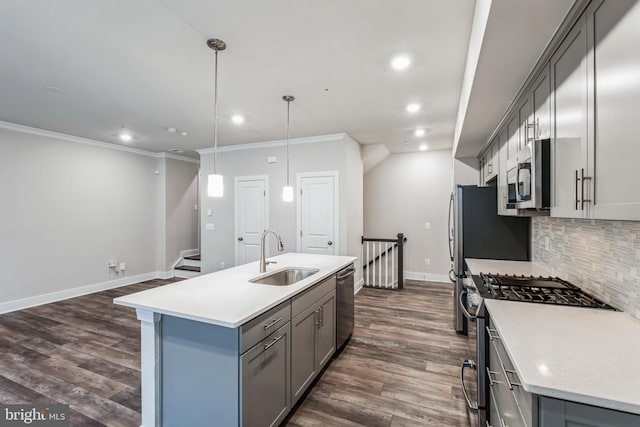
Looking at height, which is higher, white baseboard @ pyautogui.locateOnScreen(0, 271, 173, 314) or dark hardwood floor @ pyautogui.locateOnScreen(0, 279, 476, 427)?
white baseboard @ pyautogui.locateOnScreen(0, 271, 173, 314)

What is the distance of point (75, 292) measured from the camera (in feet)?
16.0

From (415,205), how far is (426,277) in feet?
4.85

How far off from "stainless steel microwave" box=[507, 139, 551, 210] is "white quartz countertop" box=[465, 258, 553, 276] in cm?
96

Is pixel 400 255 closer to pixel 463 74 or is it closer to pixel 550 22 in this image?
pixel 463 74

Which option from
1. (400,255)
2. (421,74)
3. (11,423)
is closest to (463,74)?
(421,74)

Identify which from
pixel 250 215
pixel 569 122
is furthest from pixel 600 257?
pixel 250 215

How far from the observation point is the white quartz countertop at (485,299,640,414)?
2.85ft

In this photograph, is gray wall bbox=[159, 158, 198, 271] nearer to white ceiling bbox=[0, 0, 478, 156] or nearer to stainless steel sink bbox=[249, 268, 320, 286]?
white ceiling bbox=[0, 0, 478, 156]

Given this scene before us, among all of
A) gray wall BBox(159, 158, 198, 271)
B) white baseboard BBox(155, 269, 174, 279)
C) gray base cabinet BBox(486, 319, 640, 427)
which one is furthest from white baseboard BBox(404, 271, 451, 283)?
white baseboard BBox(155, 269, 174, 279)

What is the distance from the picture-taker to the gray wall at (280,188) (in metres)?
4.70

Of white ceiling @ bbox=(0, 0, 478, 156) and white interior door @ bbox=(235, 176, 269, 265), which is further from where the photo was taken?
white interior door @ bbox=(235, 176, 269, 265)

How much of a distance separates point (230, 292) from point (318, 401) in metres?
1.12

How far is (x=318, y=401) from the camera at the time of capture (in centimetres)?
224

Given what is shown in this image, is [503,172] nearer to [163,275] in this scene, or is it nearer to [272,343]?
[272,343]
